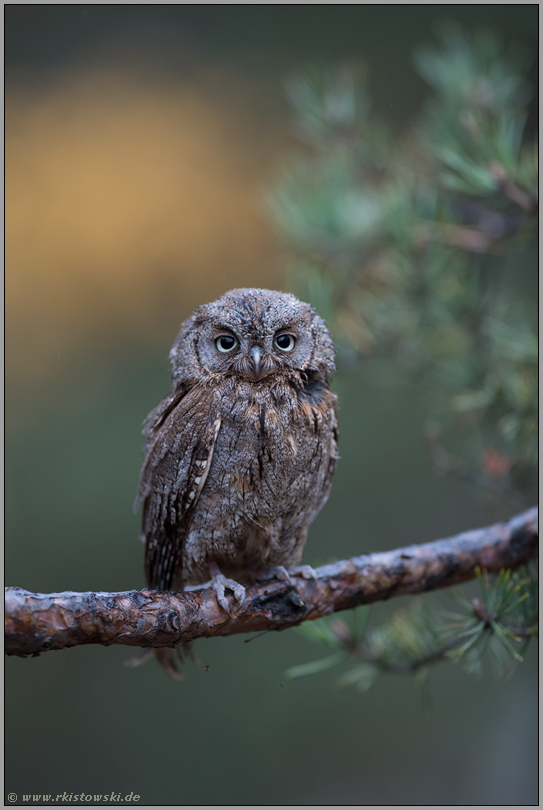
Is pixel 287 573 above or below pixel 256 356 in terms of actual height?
below

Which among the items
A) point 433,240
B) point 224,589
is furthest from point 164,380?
point 224,589

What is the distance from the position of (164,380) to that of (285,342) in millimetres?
1455

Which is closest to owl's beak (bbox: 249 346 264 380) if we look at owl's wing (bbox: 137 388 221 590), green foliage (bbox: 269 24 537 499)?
owl's wing (bbox: 137 388 221 590)

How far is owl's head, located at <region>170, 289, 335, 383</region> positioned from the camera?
1027mm

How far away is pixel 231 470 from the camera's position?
3.59ft

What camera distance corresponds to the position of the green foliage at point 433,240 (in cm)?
147

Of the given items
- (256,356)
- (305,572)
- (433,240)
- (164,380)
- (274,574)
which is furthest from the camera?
(164,380)

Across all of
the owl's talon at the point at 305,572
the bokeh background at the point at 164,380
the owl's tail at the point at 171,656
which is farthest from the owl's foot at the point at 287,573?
the bokeh background at the point at 164,380

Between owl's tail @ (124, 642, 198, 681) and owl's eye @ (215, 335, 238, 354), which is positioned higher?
owl's eye @ (215, 335, 238, 354)

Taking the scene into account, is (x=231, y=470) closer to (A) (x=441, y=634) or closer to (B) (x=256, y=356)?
(B) (x=256, y=356)

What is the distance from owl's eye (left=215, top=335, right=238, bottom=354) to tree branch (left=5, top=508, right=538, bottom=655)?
404 millimetres

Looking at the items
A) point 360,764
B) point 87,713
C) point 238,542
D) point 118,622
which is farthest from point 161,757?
point 118,622

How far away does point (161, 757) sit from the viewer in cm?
222

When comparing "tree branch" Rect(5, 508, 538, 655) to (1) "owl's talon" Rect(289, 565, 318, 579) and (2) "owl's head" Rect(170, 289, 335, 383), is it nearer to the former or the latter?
(1) "owl's talon" Rect(289, 565, 318, 579)
